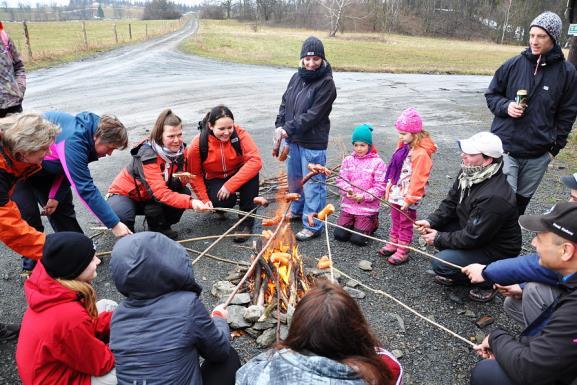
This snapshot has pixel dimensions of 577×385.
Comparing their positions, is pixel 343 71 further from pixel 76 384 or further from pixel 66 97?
pixel 76 384

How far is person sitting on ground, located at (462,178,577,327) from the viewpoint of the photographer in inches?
Result: 109

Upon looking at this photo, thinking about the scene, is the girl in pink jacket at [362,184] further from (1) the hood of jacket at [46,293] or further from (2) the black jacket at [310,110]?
(1) the hood of jacket at [46,293]

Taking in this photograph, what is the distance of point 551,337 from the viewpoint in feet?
6.93

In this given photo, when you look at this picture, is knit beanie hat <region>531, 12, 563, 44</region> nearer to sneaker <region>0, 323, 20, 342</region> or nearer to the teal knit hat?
the teal knit hat

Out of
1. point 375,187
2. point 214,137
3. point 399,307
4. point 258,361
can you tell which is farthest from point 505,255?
point 214,137

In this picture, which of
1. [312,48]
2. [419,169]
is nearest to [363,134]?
[419,169]

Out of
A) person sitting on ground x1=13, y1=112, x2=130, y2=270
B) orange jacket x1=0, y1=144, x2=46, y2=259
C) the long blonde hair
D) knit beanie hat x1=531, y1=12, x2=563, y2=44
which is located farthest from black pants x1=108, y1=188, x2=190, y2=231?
knit beanie hat x1=531, y1=12, x2=563, y2=44

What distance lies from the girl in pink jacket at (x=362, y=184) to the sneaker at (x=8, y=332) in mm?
3240

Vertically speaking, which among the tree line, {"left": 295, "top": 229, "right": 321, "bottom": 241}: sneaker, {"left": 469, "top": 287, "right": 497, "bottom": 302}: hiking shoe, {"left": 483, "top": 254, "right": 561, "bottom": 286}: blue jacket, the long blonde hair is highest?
the tree line

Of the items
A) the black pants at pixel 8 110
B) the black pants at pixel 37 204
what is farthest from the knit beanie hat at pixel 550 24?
the black pants at pixel 8 110

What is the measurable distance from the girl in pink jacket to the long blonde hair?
2.96 meters

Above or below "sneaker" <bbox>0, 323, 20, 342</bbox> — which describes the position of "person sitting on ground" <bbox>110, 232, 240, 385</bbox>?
above

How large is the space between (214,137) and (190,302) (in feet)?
9.39

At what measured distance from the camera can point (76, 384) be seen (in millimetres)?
2236
